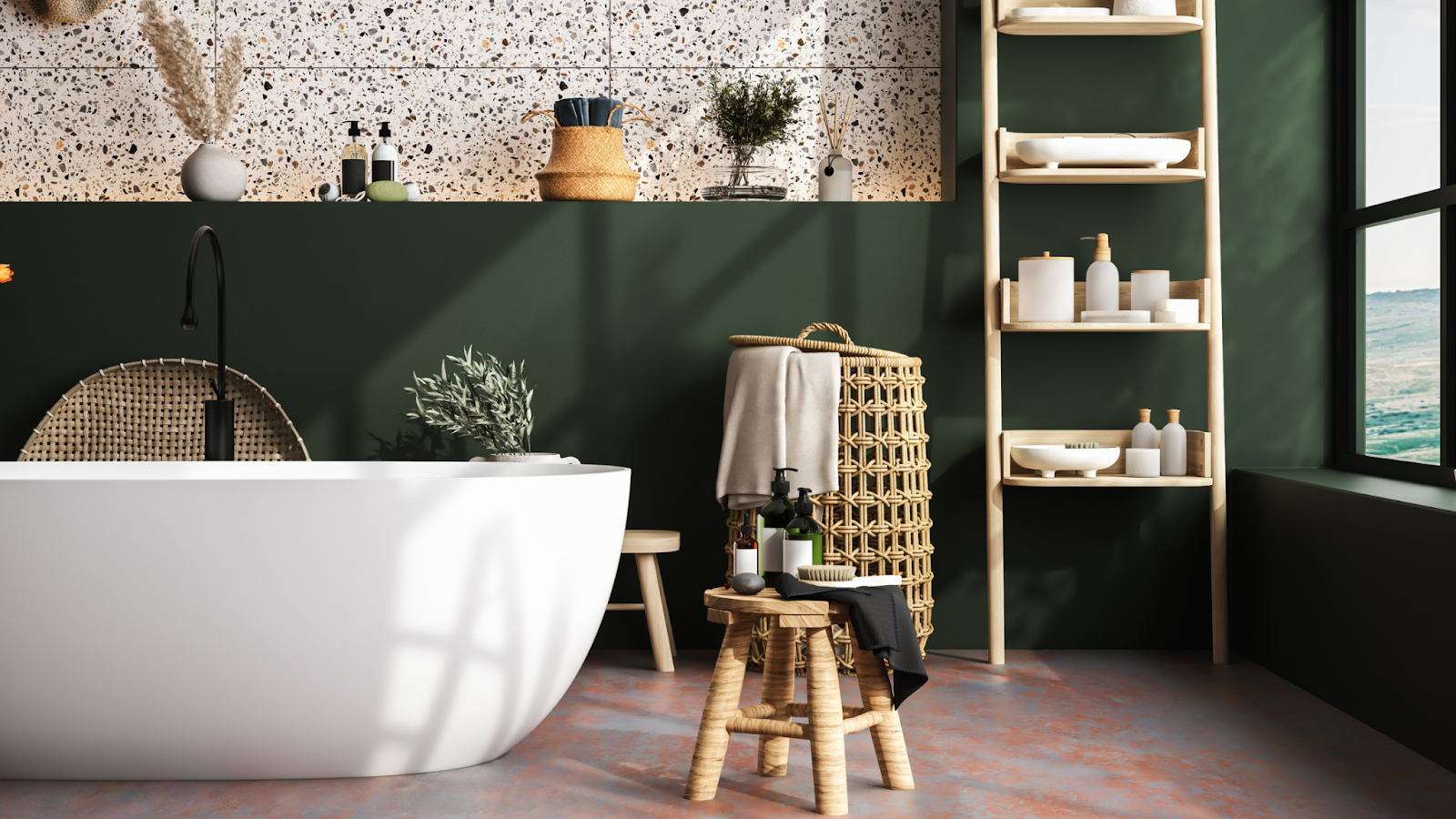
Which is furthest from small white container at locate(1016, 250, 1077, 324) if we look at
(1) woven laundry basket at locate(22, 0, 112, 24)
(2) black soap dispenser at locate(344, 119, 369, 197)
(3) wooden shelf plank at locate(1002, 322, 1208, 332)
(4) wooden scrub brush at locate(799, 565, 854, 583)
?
(1) woven laundry basket at locate(22, 0, 112, 24)

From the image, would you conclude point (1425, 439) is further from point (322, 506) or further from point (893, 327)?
point (322, 506)

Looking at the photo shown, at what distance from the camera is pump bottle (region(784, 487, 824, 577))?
223 centimetres

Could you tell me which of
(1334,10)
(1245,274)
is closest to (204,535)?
(1245,274)

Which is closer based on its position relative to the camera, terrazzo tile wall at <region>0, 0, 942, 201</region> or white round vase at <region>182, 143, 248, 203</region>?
white round vase at <region>182, 143, 248, 203</region>

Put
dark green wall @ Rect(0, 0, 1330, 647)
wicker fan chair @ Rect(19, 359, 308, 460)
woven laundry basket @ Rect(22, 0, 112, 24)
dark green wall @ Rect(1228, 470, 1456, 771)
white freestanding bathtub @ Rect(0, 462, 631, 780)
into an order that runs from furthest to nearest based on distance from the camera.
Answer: woven laundry basket @ Rect(22, 0, 112, 24) → dark green wall @ Rect(0, 0, 1330, 647) → wicker fan chair @ Rect(19, 359, 308, 460) → dark green wall @ Rect(1228, 470, 1456, 771) → white freestanding bathtub @ Rect(0, 462, 631, 780)

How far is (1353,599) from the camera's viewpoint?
2682 millimetres

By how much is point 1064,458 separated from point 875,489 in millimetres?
526

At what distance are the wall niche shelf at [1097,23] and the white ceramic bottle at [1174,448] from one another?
1.11 metres

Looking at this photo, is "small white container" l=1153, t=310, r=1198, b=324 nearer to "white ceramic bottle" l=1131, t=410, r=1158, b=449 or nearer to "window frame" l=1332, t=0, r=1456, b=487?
"white ceramic bottle" l=1131, t=410, r=1158, b=449

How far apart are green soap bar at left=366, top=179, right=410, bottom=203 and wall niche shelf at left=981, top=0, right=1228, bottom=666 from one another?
5.79 ft

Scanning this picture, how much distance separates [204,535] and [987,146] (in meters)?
2.32

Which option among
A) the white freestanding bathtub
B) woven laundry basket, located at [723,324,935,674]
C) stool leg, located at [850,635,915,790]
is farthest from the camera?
woven laundry basket, located at [723,324,935,674]

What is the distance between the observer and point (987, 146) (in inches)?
129

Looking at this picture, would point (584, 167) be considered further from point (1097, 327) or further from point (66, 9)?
point (66, 9)
